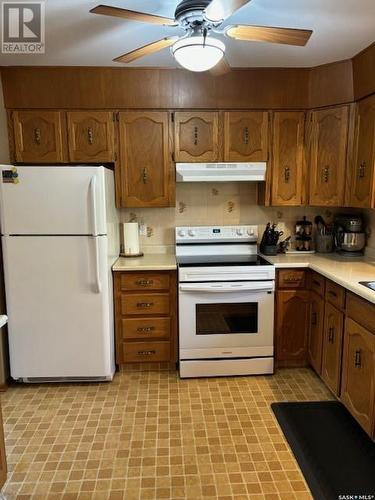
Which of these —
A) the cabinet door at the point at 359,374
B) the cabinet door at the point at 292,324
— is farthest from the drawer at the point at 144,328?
the cabinet door at the point at 359,374

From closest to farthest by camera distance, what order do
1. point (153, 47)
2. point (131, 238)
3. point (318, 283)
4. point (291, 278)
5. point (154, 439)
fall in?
point (153, 47) < point (154, 439) < point (318, 283) < point (291, 278) < point (131, 238)

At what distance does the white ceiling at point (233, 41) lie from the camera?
6.02 ft

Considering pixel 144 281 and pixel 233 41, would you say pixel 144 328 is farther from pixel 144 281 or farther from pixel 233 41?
pixel 233 41

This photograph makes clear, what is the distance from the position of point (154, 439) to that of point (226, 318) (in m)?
1.03

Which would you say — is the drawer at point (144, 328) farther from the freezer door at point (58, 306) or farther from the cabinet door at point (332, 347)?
the cabinet door at point (332, 347)

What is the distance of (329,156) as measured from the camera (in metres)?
2.87

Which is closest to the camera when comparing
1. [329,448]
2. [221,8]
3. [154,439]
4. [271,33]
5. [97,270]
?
[221,8]

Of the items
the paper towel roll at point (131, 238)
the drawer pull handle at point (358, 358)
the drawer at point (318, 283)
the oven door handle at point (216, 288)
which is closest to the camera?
the drawer pull handle at point (358, 358)

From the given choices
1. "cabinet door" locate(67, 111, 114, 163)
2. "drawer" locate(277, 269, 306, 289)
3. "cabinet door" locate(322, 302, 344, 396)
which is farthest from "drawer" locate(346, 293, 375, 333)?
"cabinet door" locate(67, 111, 114, 163)

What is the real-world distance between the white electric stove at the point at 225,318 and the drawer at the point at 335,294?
0.42m

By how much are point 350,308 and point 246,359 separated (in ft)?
3.24

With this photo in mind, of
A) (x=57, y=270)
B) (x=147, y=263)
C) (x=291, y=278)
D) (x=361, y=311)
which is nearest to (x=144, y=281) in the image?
(x=147, y=263)

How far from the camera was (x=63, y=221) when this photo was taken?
250cm

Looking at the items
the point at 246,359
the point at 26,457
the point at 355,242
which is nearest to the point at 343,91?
the point at 355,242
